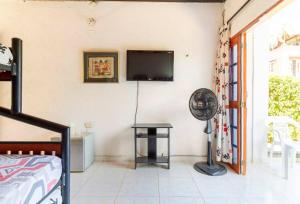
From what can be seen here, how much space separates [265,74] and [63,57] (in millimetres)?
3628

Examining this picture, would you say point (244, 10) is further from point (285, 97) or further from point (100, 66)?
point (100, 66)

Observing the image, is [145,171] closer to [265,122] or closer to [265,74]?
[265,122]

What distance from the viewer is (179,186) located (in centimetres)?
237

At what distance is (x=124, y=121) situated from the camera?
3338mm

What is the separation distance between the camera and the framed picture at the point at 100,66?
328 centimetres

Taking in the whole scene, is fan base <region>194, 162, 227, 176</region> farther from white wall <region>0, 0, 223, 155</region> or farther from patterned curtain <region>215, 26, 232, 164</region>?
white wall <region>0, 0, 223, 155</region>

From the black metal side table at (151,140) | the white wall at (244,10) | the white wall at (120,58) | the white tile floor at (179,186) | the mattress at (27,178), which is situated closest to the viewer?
the mattress at (27,178)

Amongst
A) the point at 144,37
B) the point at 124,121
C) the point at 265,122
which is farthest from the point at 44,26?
the point at 265,122

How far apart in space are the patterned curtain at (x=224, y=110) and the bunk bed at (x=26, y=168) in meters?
2.45

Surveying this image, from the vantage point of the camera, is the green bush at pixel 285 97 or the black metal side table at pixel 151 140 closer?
the black metal side table at pixel 151 140

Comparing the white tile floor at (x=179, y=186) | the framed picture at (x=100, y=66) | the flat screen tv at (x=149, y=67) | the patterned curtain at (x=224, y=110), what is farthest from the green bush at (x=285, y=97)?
the framed picture at (x=100, y=66)

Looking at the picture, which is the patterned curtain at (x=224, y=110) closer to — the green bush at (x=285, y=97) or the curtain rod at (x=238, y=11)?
the curtain rod at (x=238, y=11)

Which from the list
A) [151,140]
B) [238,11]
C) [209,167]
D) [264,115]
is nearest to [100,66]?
[151,140]

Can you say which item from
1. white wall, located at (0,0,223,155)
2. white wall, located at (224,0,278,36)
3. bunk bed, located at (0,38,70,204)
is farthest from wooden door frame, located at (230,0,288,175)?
bunk bed, located at (0,38,70,204)
